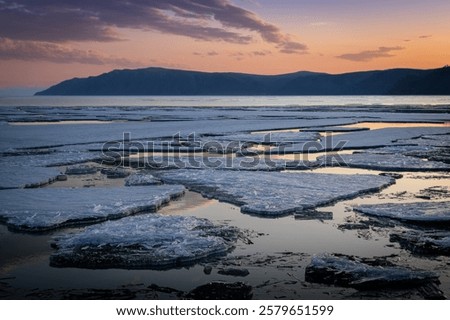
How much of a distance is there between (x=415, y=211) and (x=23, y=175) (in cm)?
902

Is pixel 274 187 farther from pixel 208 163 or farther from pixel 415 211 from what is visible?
pixel 208 163

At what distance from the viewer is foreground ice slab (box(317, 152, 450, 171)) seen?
12.5 metres

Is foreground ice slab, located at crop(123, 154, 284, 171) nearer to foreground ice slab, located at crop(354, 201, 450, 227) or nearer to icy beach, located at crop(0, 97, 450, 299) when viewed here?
icy beach, located at crop(0, 97, 450, 299)

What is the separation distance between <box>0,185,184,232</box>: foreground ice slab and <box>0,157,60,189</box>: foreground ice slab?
2.32 feet

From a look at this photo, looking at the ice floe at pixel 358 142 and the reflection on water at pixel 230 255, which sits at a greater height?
the ice floe at pixel 358 142

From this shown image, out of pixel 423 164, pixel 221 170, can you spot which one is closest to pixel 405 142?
pixel 423 164

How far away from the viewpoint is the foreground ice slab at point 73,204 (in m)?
7.46

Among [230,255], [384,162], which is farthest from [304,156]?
[230,255]

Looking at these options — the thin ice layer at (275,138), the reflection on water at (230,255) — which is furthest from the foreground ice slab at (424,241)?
the thin ice layer at (275,138)

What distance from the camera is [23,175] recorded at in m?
11.3

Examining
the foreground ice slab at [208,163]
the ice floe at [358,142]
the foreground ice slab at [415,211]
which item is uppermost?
the ice floe at [358,142]

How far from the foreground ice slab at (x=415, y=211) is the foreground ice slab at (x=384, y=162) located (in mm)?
4225

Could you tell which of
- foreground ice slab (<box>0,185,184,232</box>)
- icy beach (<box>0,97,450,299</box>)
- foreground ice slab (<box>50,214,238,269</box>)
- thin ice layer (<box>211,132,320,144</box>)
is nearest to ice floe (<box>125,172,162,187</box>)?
icy beach (<box>0,97,450,299</box>)

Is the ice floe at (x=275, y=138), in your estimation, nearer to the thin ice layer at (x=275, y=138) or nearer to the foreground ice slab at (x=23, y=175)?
the thin ice layer at (x=275, y=138)
